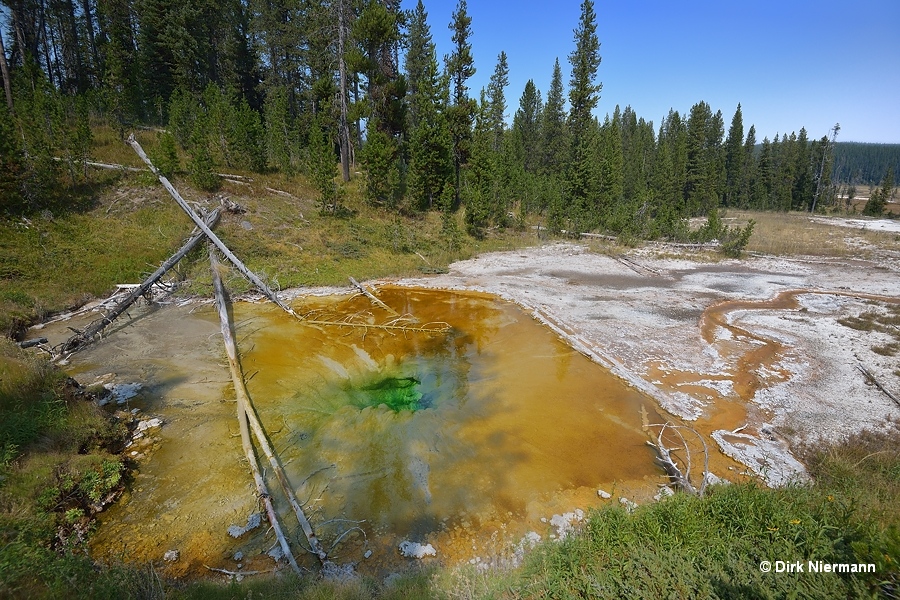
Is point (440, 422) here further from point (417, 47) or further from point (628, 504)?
point (417, 47)

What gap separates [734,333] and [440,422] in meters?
10.3

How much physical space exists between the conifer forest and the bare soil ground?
764 cm

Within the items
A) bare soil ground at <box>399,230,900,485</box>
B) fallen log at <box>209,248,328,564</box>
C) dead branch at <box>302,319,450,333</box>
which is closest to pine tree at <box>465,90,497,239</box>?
bare soil ground at <box>399,230,900,485</box>

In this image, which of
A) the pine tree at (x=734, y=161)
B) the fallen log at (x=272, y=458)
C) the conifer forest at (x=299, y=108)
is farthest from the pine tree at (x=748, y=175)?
the fallen log at (x=272, y=458)

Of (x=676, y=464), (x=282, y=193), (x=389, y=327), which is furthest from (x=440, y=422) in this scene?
(x=282, y=193)

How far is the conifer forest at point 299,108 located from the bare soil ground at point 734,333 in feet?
25.1

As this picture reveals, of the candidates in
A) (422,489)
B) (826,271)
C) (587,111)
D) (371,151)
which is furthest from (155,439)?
(587,111)

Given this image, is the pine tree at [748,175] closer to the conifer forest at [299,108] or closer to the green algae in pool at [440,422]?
the conifer forest at [299,108]

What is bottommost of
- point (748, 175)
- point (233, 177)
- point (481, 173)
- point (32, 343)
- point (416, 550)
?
point (416, 550)

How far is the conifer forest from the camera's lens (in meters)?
19.0

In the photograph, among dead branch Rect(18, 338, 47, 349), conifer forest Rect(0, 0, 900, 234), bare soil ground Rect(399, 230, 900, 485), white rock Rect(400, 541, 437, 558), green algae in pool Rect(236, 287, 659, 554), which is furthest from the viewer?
conifer forest Rect(0, 0, 900, 234)

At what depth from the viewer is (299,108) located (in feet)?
125

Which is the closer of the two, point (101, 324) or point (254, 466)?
point (254, 466)
